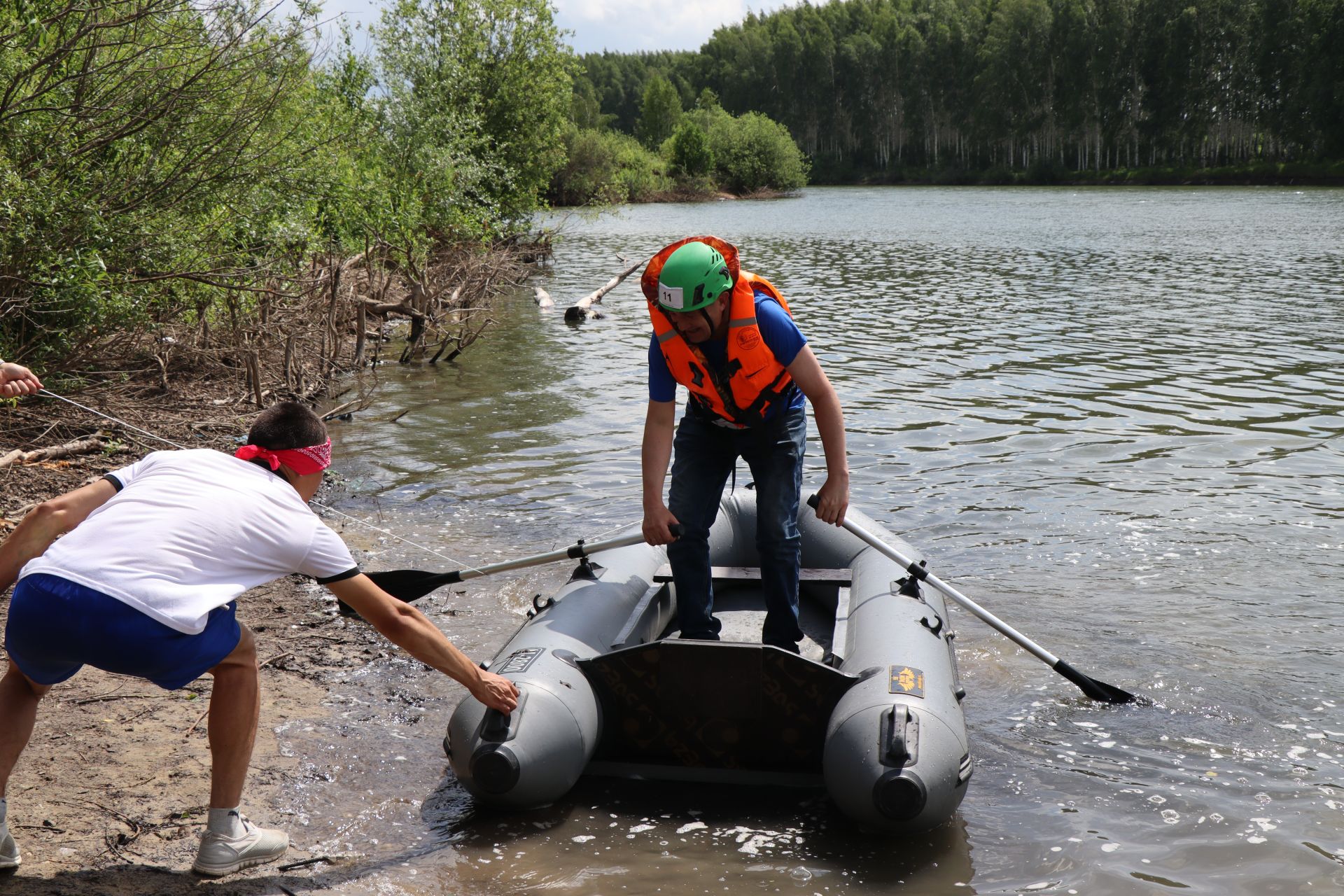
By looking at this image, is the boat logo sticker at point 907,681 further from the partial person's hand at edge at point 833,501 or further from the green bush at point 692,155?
the green bush at point 692,155

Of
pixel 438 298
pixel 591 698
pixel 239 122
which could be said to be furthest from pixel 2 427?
pixel 438 298

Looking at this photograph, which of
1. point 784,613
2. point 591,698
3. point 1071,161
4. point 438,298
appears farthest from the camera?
point 1071,161

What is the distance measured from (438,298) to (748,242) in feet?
58.5

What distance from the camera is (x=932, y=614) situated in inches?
180

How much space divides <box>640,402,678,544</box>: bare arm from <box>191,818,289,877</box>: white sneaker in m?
1.62

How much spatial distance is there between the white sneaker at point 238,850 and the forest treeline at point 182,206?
195 inches

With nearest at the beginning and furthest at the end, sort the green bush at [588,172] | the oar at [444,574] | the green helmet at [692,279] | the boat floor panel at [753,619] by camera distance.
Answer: the green helmet at [692,279] → the oar at [444,574] → the boat floor panel at [753,619] → the green bush at [588,172]

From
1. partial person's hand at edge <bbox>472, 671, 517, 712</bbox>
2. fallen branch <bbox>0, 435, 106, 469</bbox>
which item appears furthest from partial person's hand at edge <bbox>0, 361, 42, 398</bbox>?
fallen branch <bbox>0, 435, 106, 469</bbox>

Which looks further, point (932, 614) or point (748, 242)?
point (748, 242)

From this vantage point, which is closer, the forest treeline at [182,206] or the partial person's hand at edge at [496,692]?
the partial person's hand at edge at [496,692]

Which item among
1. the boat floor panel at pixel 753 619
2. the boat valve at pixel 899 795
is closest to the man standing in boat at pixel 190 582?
the boat valve at pixel 899 795

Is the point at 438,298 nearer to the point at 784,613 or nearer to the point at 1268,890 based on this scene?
the point at 784,613

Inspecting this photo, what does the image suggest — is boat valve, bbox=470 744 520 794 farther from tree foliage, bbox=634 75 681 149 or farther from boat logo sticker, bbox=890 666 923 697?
tree foliage, bbox=634 75 681 149

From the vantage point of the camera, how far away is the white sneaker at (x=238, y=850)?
3102 millimetres
